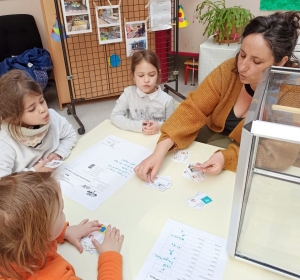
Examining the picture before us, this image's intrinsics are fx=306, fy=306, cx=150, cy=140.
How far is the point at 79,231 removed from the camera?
90 centimetres

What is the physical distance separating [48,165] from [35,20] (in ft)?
8.01

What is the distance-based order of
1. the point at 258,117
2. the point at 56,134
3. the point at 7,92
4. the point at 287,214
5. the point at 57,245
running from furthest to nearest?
1. the point at 56,134
2. the point at 7,92
3. the point at 57,245
4. the point at 287,214
5. the point at 258,117

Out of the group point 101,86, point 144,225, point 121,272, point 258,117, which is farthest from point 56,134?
point 101,86

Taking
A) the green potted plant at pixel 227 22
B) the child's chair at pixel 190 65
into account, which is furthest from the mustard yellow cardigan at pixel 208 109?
the child's chair at pixel 190 65

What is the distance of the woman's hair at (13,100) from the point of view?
1.19 metres

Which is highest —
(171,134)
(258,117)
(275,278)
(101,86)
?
(258,117)

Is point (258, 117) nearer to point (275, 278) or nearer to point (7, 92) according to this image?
point (275, 278)

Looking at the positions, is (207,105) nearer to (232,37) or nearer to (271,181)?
(271,181)

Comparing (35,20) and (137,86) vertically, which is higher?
(35,20)

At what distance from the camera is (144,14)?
9.24 feet

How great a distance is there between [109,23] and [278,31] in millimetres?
1637

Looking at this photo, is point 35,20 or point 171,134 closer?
point 171,134

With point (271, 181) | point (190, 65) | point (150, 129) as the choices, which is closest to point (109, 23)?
point (190, 65)

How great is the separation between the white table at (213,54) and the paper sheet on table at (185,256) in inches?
85.0
